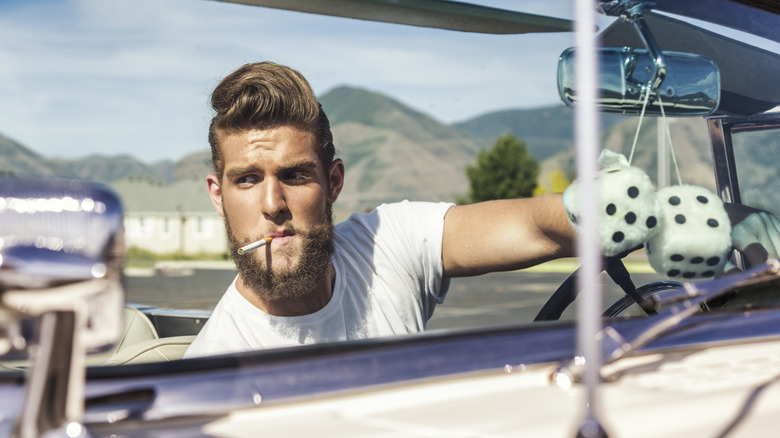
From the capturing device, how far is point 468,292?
16.7 meters

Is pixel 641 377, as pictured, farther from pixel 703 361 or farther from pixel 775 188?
pixel 775 188

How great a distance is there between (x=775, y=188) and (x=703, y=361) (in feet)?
2.07

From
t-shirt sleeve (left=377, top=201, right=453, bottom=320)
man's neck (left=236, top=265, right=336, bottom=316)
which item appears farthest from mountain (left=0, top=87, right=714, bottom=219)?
man's neck (left=236, top=265, right=336, bottom=316)

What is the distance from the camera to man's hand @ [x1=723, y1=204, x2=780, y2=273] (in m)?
1.40

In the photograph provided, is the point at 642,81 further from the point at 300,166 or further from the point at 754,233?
the point at 300,166

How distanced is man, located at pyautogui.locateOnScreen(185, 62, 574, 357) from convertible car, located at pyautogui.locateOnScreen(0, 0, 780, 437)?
16.9 inches

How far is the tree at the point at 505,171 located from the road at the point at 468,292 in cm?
27

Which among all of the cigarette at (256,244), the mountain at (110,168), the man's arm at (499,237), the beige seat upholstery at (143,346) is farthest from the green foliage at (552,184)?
the beige seat upholstery at (143,346)

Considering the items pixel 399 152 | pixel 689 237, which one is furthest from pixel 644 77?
pixel 399 152

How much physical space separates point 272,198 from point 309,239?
0.14m

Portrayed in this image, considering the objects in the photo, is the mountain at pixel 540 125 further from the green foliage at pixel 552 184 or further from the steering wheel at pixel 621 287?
the steering wheel at pixel 621 287

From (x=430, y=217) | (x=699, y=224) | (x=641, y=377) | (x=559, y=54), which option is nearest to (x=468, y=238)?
(x=430, y=217)

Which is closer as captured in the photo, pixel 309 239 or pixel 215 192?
pixel 309 239

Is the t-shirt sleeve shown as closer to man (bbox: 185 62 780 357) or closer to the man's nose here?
man (bbox: 185 62 780 357)
